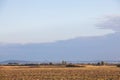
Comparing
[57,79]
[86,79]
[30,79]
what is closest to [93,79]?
[86,79]

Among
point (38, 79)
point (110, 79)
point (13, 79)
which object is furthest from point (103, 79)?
point (13, 79)

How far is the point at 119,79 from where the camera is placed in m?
34.1

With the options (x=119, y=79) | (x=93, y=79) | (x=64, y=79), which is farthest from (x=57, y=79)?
(x=119, y=79)

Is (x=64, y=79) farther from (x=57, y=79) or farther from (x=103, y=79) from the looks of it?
(x=103, y=79)

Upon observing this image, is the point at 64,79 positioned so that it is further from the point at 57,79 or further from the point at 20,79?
the point at 20,79

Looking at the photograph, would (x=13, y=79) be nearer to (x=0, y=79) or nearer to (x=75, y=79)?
(x=0, y=79)

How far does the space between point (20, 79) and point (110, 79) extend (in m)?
7.83

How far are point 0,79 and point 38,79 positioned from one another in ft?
10.9

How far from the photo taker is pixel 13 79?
114 feet

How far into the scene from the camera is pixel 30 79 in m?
34.6

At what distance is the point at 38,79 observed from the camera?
113ft

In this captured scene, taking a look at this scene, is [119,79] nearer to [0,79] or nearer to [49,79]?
[49,79]

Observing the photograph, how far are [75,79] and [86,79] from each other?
3.12 ft

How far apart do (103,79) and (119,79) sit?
4.55 feet
